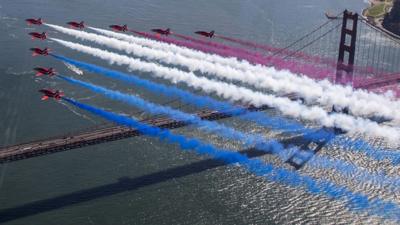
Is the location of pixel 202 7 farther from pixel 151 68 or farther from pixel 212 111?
pixel 212 111

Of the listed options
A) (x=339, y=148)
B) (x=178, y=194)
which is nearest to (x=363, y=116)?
(x=339, y=148)

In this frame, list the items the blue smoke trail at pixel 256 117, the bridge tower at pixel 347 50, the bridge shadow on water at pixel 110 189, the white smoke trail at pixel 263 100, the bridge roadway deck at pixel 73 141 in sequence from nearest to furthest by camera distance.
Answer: the bridge shadow on water at pixel 110 189, the bridge roadway deck at pixel 73 141, the blue smoke trail at pixel 256 117, the white smoke trail at pixel 263 100, the bridge tower at pixel 347 50

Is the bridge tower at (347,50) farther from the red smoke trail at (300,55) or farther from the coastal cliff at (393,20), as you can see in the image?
the coastal cliff at (393,20)

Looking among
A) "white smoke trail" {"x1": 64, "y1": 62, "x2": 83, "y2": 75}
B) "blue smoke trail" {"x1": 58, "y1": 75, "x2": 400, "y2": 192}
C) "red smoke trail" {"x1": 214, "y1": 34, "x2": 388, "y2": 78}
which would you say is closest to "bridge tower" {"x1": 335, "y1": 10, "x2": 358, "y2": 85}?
"red smoke trail" {"x1": 214, "y1": 34, "x2": 388, "y2": 78}

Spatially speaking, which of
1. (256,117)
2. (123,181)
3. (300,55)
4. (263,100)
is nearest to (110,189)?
(123,181)

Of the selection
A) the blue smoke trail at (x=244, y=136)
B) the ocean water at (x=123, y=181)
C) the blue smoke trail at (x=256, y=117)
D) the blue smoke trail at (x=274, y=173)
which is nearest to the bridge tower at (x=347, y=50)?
A: the blue smoke trail at (x=256, y=117)

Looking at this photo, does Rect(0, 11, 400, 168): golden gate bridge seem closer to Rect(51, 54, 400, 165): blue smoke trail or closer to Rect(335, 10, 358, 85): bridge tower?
Rect(335, 10, 358, 85): bridge tower
